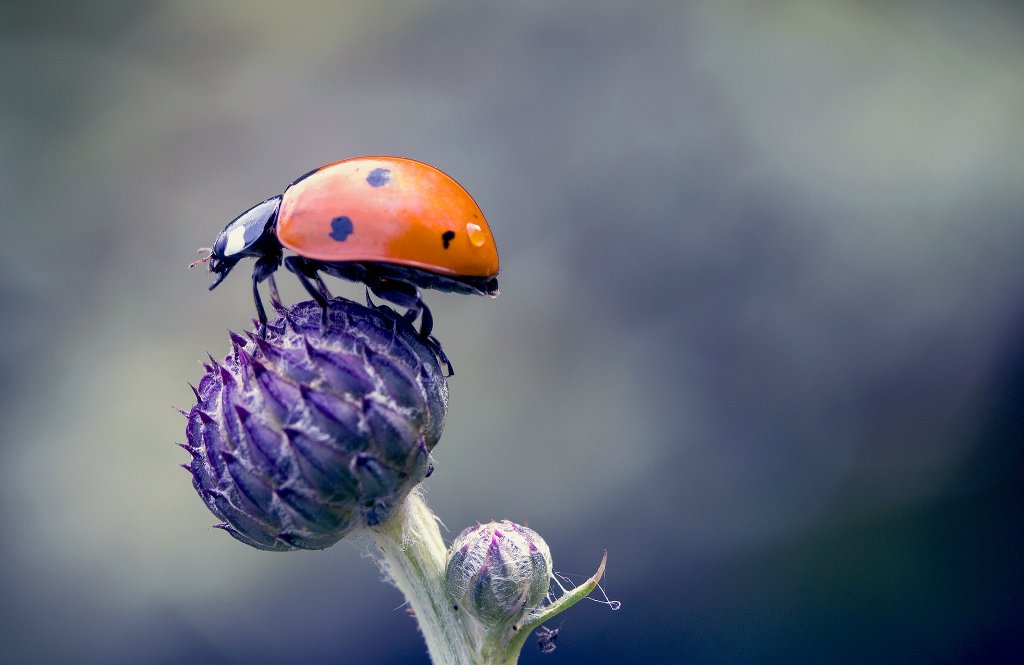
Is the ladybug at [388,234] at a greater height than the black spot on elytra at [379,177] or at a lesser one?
lesser

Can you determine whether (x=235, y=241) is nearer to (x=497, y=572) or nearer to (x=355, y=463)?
(x=355, y=463)

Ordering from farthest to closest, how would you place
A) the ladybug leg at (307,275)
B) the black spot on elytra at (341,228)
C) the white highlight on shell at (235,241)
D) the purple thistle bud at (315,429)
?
the white highlight on shell at (235,241) < the black spot on elytra at (341,228) < the ladybug leg at (307,275) < the purple thistle bud at (315,429)

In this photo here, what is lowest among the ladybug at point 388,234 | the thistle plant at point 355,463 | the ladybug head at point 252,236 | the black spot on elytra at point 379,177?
the thistle plant at point 355,463

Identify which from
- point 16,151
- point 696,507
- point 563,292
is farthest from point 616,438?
point 16,151

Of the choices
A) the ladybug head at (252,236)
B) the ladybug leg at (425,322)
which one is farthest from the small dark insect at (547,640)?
the ladybug head at (252,236)

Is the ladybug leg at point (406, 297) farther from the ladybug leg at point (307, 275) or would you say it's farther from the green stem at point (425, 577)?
the green stem at point (425, 577)

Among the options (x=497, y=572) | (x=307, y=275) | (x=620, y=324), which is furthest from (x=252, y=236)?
(x=620, y=324)

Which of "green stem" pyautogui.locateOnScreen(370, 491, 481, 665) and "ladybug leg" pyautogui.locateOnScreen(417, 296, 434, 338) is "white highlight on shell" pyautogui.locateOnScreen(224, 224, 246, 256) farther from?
"green stem" pyautogui.locateOnScreen(370, 491, 481, 665)

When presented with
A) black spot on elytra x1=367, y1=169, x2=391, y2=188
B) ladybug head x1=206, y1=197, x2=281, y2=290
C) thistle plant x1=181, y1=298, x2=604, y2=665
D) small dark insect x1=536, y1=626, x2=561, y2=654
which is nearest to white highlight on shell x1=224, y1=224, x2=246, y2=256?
ladybug head x1=206, y1=197, x2=281, y2=290
